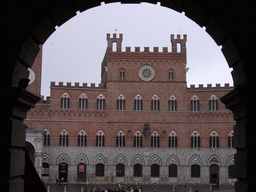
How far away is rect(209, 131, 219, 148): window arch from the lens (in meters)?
47.9

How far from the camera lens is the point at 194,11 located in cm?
824

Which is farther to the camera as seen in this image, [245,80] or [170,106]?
[170,106]

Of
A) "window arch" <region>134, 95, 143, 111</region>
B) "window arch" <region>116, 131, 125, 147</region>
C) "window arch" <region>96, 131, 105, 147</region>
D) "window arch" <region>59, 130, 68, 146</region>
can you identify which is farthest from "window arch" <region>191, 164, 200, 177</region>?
"window arch" <region>59, 130, 68, 146</region>

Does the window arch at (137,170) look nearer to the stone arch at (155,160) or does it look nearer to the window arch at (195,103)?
the stone arch at (155,160)

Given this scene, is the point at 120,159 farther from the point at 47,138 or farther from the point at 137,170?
the point at 47,138

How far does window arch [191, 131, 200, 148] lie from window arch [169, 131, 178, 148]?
7.02 feet

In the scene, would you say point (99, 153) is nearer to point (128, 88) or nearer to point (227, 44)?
point (128, 88)

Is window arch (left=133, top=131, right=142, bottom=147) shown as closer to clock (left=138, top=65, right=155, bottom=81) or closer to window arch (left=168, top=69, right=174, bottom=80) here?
clock (left=138, top=65, right=155, bottom=81)

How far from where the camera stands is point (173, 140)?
48406 millimetres

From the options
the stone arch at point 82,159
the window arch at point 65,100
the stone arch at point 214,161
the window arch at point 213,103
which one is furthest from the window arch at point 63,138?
the window arch at point 213,103

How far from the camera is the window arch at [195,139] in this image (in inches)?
1897

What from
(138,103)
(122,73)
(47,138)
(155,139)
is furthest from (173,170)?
(47,138)

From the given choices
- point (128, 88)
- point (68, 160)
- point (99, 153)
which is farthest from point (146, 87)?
point (68, 160)

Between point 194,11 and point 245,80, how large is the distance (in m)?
2.06
